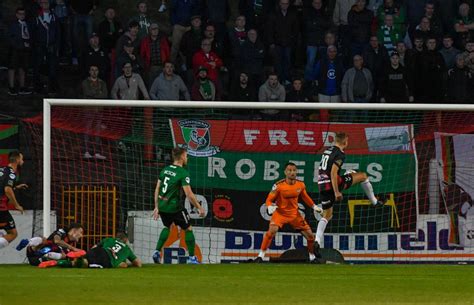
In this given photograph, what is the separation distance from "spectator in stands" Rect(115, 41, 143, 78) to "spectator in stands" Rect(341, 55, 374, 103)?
4077 mm

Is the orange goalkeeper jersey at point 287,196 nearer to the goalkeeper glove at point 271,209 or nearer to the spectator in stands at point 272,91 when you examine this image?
the goalkeeper glove at point 271,209

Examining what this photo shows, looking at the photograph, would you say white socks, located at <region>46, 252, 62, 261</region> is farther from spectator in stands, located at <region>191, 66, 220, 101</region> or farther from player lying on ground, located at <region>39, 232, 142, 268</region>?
spectator in stands, located at <region>191, 66, 220, 101</region>

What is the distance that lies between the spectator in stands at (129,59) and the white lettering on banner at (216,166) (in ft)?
9.95

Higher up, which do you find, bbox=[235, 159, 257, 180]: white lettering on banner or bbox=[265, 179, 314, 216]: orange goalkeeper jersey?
bbox=[235, 159, 257, 180]: white lettering on banner

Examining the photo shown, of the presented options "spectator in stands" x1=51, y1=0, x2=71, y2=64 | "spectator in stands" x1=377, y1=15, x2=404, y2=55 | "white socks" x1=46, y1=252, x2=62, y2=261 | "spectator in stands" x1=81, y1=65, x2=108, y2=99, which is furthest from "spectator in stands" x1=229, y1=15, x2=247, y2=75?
"white socks" x1=46, y1=252, x2=62, y2=261

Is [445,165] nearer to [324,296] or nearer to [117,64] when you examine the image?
[117,64]

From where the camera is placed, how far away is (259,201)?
21734 millimetres

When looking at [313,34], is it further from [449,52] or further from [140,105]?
[140,105]

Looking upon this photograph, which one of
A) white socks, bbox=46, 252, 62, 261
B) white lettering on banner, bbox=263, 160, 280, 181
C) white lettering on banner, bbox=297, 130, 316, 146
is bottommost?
white socks, bbox=46, 252, 62, 261

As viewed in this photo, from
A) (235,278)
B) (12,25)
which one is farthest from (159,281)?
(12,25)

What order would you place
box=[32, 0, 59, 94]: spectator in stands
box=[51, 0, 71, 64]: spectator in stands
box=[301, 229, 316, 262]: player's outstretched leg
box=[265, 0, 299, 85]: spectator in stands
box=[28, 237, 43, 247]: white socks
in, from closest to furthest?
box=[28, 237, 43, 247]: white socks → box=[301, 229, 316, 262]: player's outstretched leg → box=[32, 0, 59, 94]: spectator in stands → box=[51, 0, 71, 64]: spectator in stands → box=[265, 0, 299, 85]: spectator in stands

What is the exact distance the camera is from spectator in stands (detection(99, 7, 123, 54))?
80.1ft

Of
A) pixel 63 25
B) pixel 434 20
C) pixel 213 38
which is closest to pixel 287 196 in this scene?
pixel 213 38

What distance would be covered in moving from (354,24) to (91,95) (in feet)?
18.5
